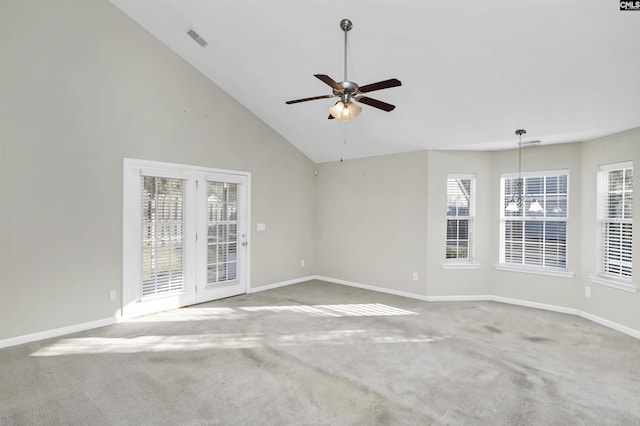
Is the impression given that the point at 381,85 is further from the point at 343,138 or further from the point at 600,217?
the point at 600,217

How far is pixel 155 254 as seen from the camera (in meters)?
4.83

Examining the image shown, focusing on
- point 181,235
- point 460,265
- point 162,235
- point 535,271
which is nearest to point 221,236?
point 181,235

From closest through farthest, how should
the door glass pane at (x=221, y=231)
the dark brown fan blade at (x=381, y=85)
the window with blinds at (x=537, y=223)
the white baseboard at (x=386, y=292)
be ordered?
the dark brown fan blade at (x=381, y=85) → the white baseboard at (x=386, y=292) → the window with blinds at (x=537, y=223) → the door glass pane at (x=221, y=231)

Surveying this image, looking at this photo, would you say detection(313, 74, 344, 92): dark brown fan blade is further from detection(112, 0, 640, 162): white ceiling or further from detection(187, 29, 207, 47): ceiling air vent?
detection(187, 29, 207, 47): ceiling air vent

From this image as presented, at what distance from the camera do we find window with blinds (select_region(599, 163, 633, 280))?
439cm

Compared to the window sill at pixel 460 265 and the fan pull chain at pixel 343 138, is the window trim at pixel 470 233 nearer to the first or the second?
the window sill at pixel 460 265

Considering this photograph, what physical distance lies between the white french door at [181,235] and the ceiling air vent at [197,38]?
5.75ft

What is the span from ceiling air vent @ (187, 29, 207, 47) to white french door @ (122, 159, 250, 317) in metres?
1.75

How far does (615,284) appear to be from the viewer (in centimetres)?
443

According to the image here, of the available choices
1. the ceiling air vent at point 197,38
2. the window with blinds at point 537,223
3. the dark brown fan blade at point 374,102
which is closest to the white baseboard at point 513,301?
the window with blinds at point 537,223

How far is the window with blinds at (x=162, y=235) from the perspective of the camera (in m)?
4.74

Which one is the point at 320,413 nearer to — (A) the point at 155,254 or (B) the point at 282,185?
(A) the point at 155,254

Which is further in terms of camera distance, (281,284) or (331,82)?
(281,284)

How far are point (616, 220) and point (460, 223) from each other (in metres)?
2.04
